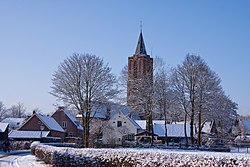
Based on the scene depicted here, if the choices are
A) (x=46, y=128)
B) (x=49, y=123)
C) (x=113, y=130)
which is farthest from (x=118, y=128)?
(x=46, y=128)

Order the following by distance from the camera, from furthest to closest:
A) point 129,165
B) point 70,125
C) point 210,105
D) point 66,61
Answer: point 70,125 → point 210,105 → point 66,61 → point 129,165

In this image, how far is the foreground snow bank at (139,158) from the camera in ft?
40.9

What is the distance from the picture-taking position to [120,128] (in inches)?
2479

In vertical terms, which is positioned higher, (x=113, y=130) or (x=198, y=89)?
(x=198, y=89)

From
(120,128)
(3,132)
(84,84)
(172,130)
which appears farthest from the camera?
(172,130)

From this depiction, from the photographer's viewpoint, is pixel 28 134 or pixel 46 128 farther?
pixel 46 128

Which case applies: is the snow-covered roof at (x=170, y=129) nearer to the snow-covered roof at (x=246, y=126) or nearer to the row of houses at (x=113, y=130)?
the row of houses at (x=113, y=130)

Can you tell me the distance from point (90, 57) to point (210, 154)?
31.8m

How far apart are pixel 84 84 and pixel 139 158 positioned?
88.3 ft

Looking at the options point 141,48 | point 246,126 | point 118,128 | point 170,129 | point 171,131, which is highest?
point 141,48

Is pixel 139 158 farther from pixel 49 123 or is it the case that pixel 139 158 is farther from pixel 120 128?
pixel 49 123

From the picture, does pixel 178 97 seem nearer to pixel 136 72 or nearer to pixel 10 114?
pixel 136 72

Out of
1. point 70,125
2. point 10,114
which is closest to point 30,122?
point 70,125

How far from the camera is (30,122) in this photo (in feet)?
213
